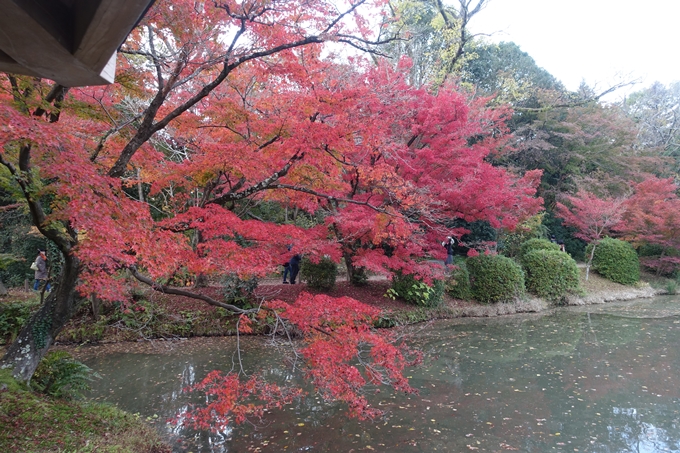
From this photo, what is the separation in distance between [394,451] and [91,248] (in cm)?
360

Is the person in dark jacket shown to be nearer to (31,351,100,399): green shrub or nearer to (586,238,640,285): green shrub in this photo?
(31,351,100,399): green shrub

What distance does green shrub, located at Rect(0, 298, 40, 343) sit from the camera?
724 cm

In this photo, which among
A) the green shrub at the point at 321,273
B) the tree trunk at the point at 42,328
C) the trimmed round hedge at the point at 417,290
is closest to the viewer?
the tree trunk at the point at 42,328

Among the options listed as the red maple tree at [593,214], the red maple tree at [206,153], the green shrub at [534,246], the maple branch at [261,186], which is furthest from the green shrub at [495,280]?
the maple branch at [261,186]

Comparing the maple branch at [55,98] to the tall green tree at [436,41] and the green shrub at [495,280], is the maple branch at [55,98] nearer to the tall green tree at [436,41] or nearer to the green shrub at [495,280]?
the tall green tree at [436,41]

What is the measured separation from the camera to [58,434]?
3424 millimetres

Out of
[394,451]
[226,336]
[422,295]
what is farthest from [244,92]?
[422,295]

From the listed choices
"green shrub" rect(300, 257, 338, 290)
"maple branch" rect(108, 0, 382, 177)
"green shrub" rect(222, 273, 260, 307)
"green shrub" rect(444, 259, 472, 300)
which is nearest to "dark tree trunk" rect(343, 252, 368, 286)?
"green shrub" rect(300, 257, 338, 290)

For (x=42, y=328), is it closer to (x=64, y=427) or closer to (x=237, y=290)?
(x=64, y=427)

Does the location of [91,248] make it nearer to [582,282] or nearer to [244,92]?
[244,92]

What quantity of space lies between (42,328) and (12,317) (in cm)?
438

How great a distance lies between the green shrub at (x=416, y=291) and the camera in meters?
10.4

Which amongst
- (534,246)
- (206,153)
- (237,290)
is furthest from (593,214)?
(206,153)

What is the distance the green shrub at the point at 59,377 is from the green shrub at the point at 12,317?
3708 millimetres
